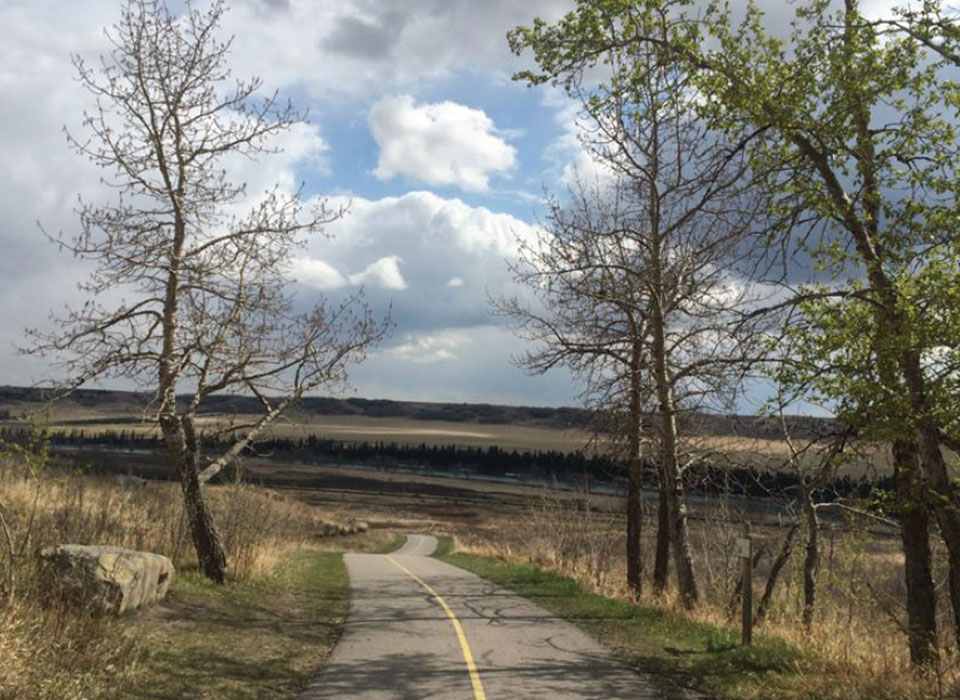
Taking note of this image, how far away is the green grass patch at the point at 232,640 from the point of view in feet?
28.6

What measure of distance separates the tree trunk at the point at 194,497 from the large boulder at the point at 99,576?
4404mm

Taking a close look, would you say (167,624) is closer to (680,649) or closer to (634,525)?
(680,649)

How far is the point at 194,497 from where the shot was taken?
1592 centimetres

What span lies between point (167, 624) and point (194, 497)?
4853 millimetres

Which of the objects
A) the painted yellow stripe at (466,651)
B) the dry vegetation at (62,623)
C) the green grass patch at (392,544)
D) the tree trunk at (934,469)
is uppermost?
the tree trunk at (934,469)

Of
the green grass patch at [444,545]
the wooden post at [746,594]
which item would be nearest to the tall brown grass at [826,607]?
Result: the wooden post at [746,594]

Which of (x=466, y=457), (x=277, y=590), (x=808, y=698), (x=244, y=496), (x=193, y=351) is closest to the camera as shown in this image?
(x=808, y=698)

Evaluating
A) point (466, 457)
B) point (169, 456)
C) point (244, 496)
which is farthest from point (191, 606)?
point (466, 457)

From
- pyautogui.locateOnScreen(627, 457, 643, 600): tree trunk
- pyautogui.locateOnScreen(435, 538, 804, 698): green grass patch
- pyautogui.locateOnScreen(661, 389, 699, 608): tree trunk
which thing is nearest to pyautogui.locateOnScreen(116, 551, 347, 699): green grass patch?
pyautogui.locateOnScreen(435, 538, 804, 698): green grass patch

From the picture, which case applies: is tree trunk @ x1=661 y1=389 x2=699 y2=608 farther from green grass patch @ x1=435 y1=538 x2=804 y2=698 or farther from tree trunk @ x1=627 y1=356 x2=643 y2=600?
tree trunk @ x1=627 y1=356 x2=643 y2=600

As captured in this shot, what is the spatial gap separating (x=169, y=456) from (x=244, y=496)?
406cm

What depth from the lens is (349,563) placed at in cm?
3180

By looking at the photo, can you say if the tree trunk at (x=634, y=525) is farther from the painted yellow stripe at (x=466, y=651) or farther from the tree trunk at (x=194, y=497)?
the tree trunk at (x=194, y=497)

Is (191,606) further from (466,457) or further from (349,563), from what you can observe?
(466,457)
